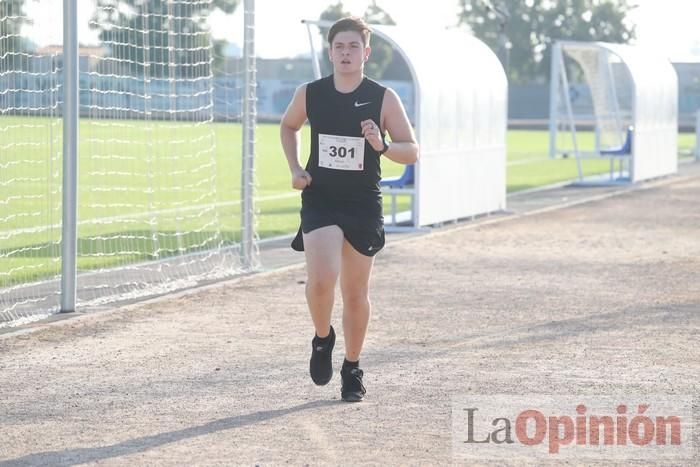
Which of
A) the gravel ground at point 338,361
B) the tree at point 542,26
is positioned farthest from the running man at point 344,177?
the tree at point 542,26

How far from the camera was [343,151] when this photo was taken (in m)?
A: 8.26

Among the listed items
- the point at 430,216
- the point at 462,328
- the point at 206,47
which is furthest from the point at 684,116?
the point at 462,328

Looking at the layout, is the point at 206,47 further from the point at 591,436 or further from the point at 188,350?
the point at 591,436

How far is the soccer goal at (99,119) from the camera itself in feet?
39.7

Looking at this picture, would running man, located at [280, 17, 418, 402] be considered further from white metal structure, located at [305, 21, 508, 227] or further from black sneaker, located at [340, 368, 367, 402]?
white metal structure, located at [305, 21, 508, 227]

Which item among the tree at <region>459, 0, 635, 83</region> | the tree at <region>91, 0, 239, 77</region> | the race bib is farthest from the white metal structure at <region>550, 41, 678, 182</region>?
the tree at <region>459, 0, 635, 83</region>

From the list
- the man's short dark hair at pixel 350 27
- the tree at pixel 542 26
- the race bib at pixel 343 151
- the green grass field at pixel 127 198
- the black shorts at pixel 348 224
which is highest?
the tree at pixel 542 26

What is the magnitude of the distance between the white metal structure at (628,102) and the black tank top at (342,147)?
2033 cm

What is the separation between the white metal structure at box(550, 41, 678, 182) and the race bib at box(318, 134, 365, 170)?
803 inches

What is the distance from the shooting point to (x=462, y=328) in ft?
36.9

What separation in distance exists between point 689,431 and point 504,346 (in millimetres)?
2827

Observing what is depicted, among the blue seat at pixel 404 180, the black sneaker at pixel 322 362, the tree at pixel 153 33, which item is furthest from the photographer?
the blue seat at pixel 404 180

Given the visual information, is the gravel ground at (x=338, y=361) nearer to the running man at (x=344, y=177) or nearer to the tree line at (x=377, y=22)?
the running man at (x=344, y=177)

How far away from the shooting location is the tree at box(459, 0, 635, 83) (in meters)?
102
